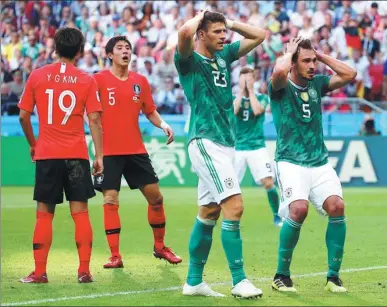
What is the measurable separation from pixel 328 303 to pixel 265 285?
1.20 metres

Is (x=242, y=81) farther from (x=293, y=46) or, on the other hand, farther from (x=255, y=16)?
(x=255, y=16)

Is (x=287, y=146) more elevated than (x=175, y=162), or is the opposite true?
(x=287, y=146)

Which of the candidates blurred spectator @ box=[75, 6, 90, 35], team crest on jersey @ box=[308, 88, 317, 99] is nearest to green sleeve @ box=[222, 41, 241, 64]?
team crest on jersey @ box=[308, 88, 317, 99]

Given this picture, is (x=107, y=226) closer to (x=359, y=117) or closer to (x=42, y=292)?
(x=42, y=292)

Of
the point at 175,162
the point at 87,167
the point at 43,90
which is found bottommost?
the point at 175,162

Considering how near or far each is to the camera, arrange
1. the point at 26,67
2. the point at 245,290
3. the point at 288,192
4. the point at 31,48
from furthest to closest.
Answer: the point at 31,48, the point at 26,67, the point at 288,192, the point at 245,290

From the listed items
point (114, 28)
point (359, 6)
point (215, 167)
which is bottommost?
point (215, 167)

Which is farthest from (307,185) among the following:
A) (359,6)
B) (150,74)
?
(359,6)

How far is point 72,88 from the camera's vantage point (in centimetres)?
919

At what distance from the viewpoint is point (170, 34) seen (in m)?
28.2

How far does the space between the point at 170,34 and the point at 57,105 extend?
63.3 feet

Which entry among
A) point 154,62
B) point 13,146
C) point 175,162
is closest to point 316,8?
point 154,62

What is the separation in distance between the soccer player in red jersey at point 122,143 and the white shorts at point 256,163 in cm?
486

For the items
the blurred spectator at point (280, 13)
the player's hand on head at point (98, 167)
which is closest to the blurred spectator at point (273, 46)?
the blurred spectator at point (280, 13)
